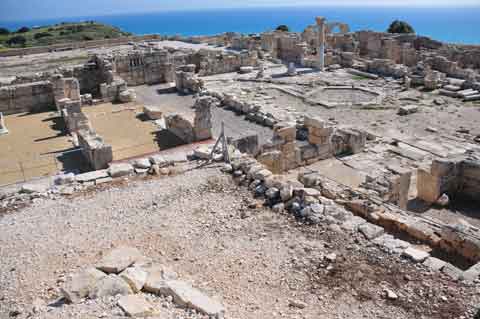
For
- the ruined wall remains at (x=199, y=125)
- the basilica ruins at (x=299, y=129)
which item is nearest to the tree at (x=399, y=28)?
the basilica ruins at (x=299, y=129)

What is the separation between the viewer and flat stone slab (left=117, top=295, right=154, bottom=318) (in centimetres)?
637

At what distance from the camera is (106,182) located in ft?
39.5

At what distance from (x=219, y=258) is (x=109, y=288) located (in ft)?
7.52

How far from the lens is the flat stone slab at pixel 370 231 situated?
29.6 ft

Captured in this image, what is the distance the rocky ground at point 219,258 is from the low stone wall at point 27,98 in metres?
13.6

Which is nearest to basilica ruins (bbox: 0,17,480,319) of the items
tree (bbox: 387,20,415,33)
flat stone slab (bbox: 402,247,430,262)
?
flat stone slab (bbox: 402,247,430,262)

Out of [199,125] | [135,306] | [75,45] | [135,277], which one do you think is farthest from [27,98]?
[75,45]

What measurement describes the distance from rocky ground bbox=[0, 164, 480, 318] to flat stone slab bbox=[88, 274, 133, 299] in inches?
6.9

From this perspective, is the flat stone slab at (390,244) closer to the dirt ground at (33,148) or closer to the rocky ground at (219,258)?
the rocky ground at (219,258)

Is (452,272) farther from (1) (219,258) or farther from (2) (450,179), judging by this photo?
(2) (450,179)

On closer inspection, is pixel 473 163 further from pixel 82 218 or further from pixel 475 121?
pixel 82 218

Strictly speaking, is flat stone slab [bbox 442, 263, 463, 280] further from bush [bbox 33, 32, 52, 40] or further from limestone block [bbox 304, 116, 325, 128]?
bush [bbox 33, 32, 52, 40]

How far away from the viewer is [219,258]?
8.60 m

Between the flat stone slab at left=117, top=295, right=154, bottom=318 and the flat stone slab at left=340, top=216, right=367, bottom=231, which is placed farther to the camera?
the flat stone slab at left=340, top=216, right=367, bottom=231
